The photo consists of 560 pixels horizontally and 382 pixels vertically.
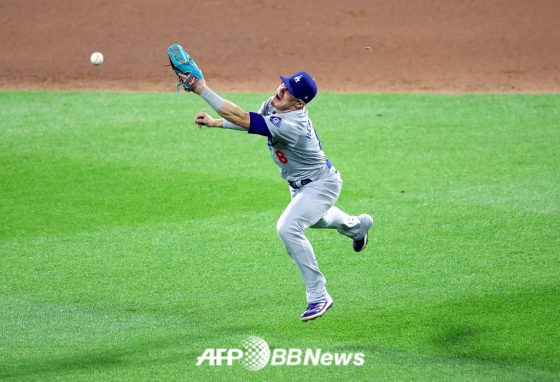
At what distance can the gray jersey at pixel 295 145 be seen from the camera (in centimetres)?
631

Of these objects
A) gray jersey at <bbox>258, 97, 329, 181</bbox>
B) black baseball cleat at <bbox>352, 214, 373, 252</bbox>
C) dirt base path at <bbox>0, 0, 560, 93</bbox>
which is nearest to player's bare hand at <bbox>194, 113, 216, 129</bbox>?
gray jersey at <bbox>258, 97, 329, 181</bbox>

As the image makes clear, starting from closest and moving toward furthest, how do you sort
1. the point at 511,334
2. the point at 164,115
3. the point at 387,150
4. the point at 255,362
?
the point at 255,362
the point at 511,334
the point at 387,150
the point at 164,115

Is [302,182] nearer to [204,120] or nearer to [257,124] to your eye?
[257,124]

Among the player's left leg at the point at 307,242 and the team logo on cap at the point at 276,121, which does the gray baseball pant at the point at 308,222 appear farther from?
the team logo on cap at the point at 276,121

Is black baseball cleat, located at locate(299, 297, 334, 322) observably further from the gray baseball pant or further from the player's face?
the player's face

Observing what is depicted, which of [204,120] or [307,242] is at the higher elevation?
[204,120]

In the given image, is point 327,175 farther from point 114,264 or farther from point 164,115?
point 164,115

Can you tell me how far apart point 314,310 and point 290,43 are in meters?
10.9

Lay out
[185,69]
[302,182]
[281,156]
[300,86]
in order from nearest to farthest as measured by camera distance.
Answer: [185,69] < [300,86] < [281,156] < [302,182]

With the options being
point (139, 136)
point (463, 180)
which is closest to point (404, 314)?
point (463, 180)

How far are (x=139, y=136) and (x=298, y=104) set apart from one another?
589 centimetres

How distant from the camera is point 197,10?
17.5 m

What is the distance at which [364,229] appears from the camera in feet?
24.6

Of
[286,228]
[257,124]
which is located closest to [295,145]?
[257,124]
